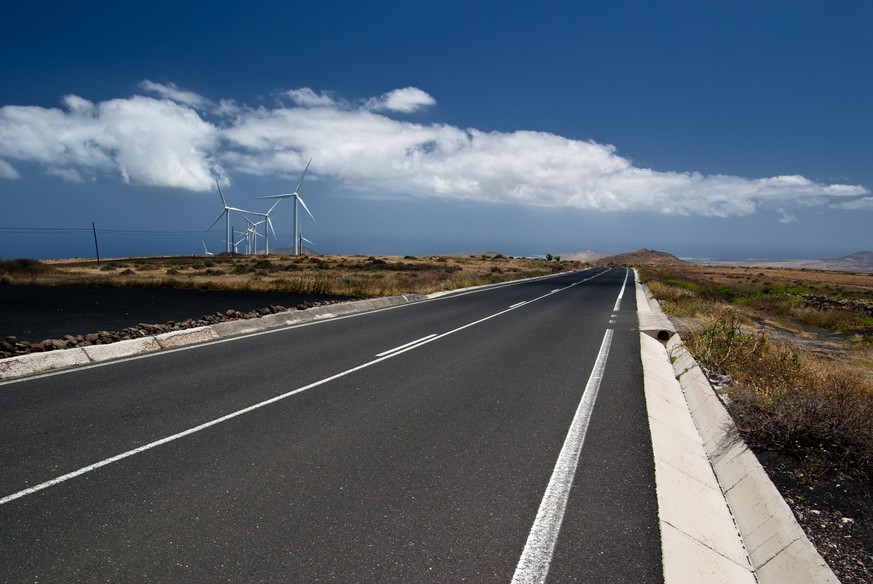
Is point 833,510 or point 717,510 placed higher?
point 833,510

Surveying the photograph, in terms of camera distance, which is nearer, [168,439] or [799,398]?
[168,439]

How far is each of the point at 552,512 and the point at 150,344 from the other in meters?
8.88

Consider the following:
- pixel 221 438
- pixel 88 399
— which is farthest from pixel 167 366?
pixel 221 438

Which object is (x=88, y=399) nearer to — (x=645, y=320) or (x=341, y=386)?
(x=341, y=386)

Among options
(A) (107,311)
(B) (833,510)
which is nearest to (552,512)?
(B) (833,510)

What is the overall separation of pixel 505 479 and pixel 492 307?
15555mm

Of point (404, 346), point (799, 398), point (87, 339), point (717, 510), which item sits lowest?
point (717, 510)

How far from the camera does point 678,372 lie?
981 cm

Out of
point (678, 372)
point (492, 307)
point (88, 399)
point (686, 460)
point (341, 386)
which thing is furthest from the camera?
point (492, 307)

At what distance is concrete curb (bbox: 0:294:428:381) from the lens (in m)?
8.03

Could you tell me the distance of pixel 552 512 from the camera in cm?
402

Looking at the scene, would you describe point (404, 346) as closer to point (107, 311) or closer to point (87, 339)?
point (87, 339)

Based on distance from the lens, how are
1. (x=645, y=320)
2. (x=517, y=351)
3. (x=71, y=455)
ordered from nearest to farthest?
(x=71, y=455)
(x=517, y=351)
(x=645, y=320)

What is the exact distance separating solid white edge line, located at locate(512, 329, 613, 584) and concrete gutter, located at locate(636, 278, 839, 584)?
712 millimetres
